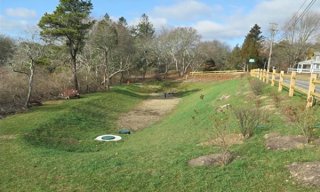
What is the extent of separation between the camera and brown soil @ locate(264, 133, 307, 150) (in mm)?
7941

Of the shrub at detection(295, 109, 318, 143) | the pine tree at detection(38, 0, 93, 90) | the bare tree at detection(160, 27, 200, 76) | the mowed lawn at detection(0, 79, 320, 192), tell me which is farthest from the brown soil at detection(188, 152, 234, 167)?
the bare tree at detection(160, 27, 200, 76)

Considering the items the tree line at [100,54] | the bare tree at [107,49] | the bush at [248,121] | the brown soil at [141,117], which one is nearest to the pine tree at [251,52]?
the tree line at [100,54]

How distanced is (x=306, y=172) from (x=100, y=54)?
3901cm

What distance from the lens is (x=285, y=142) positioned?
27.1ft

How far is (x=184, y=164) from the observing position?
26.8 ft

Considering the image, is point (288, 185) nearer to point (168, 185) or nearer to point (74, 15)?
point (168, 185)

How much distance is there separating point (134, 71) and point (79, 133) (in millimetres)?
45419

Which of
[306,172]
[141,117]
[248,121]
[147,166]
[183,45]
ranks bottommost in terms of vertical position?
[141,117]

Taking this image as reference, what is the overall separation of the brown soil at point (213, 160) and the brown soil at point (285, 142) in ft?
3.59

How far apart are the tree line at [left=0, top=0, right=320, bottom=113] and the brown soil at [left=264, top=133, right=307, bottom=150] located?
15.9m

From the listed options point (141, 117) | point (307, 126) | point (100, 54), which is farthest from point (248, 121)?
point (100, 54)

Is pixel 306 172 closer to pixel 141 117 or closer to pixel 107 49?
pixel 141 117

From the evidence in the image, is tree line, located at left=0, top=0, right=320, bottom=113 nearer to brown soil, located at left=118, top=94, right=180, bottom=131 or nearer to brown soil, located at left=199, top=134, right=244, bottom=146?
brown soil, located at left=118, top=94, right=180, bottom=131

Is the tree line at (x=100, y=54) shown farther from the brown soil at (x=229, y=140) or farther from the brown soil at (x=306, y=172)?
the brown soil at (x=306, y=172)
